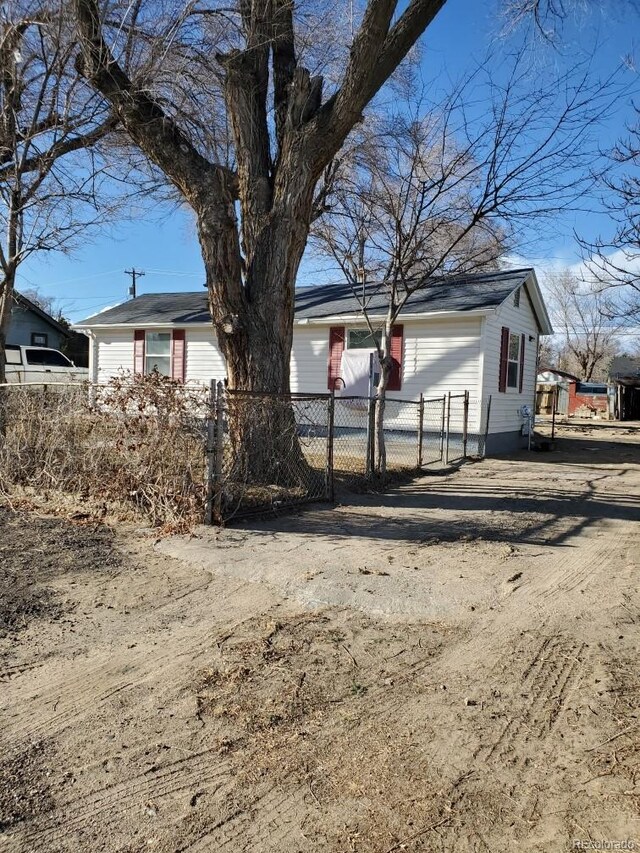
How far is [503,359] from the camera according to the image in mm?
15125

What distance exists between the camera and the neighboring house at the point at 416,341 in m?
14.0

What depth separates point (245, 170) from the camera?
325 inches

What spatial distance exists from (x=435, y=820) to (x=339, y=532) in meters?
4.20

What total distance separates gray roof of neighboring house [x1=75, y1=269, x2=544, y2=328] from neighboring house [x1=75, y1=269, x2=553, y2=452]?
0.12ft

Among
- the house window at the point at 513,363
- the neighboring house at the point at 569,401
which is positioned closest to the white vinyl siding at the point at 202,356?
the house window at the point at 513,363

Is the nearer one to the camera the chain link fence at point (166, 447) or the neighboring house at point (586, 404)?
the chain link fence at point (166, 447)

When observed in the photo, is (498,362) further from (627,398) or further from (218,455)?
(627,398)

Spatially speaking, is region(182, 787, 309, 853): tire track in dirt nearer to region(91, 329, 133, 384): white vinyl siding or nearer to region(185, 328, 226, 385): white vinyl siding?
region(185, 328, 226, 385): white vinyl siding

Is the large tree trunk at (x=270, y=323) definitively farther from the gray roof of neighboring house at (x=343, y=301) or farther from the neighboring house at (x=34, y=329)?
the neighboring house at (x=34, y=329)

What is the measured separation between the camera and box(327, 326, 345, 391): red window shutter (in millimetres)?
15555

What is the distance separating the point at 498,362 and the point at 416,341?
205 cm

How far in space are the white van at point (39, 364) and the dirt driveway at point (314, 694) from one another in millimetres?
15491

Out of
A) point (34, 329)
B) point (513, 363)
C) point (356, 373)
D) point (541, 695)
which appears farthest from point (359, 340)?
point (34, 329)

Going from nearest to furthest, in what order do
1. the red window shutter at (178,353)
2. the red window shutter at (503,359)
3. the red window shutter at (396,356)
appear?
the red window shutter at (396,356) → the red window shutter at (503,359) → the red window shutter at (178,353)
